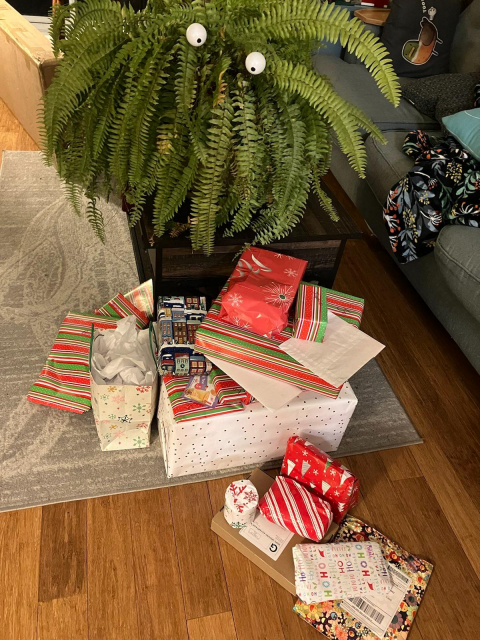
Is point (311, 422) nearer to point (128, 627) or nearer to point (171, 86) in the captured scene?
point (128, 627)

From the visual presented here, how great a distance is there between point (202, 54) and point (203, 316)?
1.99 ft

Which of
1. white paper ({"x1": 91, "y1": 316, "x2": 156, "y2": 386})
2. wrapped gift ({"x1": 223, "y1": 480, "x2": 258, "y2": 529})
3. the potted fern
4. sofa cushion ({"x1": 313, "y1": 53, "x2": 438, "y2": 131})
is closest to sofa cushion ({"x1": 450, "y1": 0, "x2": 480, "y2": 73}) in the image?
sofa cushion ({"x1": 313, "y1": 53, "x2": 438, "y2": 131})

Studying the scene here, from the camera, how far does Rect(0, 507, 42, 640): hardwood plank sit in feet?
Result: 3.72

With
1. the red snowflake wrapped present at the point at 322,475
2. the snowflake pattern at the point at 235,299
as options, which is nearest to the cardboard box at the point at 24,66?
the snowflake pattern at the point at 235,299

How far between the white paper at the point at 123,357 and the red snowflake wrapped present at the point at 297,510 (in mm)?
394

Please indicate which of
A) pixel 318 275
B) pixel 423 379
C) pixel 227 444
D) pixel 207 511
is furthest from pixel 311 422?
pixel 423 379

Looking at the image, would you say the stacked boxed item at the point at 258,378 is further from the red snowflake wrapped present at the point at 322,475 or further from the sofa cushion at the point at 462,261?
the sofa cushion at the point at 462,261

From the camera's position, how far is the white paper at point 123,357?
52.3 inches

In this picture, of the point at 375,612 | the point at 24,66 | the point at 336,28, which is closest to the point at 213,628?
the point at 375,612

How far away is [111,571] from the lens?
1.23m

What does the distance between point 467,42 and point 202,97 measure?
183 cm

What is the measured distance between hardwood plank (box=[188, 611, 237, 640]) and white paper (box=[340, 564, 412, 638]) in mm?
246

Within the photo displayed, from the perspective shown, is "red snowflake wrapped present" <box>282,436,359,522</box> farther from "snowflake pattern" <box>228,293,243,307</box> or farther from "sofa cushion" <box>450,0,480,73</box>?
"sofa cushion" <box>450,0,480,73</box>

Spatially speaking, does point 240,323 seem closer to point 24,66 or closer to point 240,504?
point 240,504
